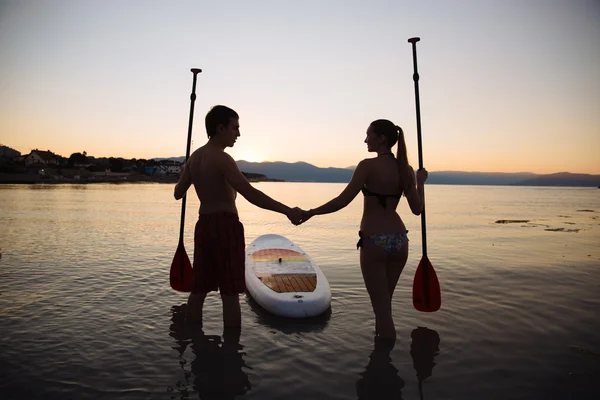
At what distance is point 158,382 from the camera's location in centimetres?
442

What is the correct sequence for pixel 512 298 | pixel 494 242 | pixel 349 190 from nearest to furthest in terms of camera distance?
pixel 349 190
pixel 512 298
pixel 494 242

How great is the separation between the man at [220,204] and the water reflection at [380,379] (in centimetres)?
182

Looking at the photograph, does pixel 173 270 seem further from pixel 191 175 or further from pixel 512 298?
pixel 512 298

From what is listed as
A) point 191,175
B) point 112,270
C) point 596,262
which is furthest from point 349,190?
point 596,262

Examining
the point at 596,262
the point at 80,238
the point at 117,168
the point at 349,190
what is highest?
the point at 117,168

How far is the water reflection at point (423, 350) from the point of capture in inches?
189

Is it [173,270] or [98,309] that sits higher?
[173,270]

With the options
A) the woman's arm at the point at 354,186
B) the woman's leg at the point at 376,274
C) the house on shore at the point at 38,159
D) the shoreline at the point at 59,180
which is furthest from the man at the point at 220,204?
the house on shore at the point at 38,159

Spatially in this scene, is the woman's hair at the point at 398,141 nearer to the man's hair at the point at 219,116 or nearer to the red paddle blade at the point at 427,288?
the red paddle blade at the point at 427,288

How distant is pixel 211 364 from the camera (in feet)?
16.1

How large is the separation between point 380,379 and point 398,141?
280 cm

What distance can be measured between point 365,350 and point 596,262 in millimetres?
11340

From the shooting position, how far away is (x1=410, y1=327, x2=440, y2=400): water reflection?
4812 mm

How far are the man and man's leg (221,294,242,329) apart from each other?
5cm
